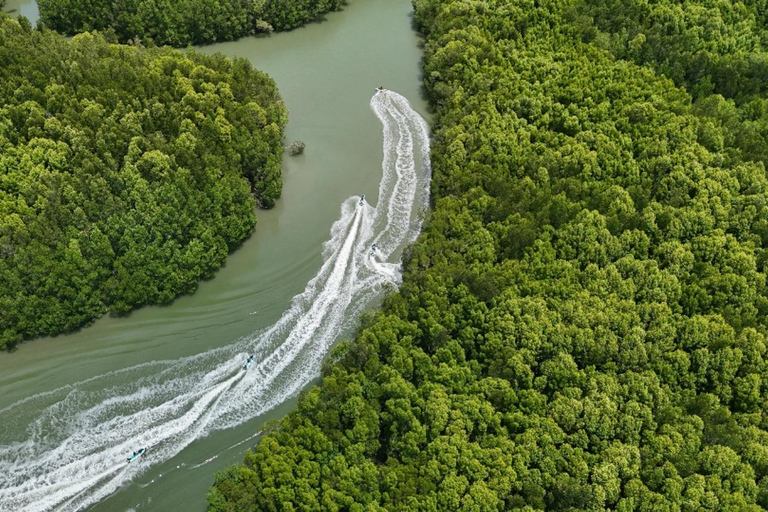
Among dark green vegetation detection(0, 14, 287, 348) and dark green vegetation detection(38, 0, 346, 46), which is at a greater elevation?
dark green vegetation detection(38, 0, 346, 46)

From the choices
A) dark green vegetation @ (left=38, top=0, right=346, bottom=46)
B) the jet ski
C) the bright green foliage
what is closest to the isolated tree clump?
dark green vegetation @ (left=38, top=0, right=346, bottom=46)

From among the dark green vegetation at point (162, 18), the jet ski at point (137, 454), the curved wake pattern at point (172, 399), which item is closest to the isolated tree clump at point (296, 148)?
the curved wake pattern at point (172, 399)

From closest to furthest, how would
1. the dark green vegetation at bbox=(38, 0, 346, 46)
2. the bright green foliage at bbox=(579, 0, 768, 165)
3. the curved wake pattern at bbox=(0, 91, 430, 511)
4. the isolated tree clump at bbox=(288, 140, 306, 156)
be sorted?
the curved wake pattern at bbox=(0, 91, 430, 511) → the bright green foliage at bbox=(579, 0, 768, 165) → the isolated tree clump at bbox=(288, 140, 306, 156) → the dark green vegetation at bbox=(38, 0, 346, 46)

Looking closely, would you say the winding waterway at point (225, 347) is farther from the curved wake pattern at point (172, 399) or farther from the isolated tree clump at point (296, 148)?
the isolated tree clump at point (296, 148)

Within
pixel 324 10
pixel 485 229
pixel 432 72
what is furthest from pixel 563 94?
pixel 324 10

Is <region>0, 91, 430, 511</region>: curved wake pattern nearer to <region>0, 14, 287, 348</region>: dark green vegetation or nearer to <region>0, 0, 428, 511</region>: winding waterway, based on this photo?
<region>0, 0, 428, 511</region>: winding waterway

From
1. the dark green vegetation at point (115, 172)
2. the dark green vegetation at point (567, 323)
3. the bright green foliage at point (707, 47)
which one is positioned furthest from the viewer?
the bright green foliage at point (707, 47)

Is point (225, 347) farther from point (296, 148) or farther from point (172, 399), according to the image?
point (296, 148)
